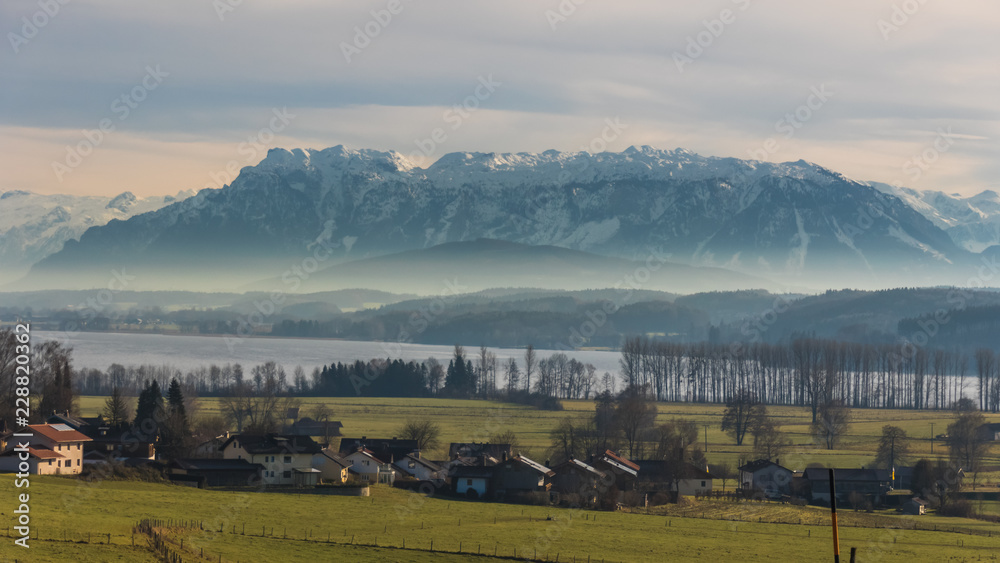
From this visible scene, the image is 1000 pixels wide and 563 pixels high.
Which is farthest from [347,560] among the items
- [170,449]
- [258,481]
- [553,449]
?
[553,449]

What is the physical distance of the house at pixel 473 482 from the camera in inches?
2598

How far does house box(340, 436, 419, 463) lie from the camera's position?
74875 millimetres

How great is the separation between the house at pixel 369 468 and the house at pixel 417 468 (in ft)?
4.56

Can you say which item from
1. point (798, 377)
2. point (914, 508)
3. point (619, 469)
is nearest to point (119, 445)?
point (619, 469)

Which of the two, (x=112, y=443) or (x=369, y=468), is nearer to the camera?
(x=112, y=443)

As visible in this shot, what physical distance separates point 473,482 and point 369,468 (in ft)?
27.8

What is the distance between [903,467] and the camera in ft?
260

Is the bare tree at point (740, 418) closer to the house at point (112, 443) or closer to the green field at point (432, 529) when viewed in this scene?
the green field at point (432, 529)

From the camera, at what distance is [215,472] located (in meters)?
62.2

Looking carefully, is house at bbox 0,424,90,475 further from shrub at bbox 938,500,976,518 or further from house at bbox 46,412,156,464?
shrub at bbox 938,500,976,518

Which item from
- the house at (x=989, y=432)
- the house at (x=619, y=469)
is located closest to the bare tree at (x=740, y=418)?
the house at (x=989, y=432)

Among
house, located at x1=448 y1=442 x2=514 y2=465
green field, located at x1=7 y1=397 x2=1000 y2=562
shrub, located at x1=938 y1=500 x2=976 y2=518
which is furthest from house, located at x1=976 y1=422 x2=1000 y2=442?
house, located at x1=448 y1=442 x2=514 y2=465

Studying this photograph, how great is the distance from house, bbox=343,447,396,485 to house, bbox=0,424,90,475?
1759cm

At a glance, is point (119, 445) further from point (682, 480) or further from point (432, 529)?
point (682, 480)
